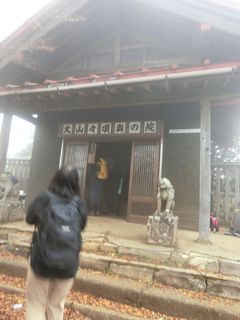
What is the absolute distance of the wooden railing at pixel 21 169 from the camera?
36.6 feet

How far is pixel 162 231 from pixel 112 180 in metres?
6.06

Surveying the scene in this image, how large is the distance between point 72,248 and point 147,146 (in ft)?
18.2

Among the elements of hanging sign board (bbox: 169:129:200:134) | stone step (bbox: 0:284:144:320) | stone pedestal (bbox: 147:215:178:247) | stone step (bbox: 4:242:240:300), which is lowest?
stone step (bbox: 0:284:144:320)

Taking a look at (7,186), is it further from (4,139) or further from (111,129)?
(111,129)

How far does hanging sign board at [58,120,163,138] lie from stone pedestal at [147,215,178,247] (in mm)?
3077

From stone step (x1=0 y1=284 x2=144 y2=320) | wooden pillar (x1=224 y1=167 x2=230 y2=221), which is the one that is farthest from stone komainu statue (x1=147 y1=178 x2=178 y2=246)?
wooden pillar (x1=224 y1=167 x2=230 y2=221)

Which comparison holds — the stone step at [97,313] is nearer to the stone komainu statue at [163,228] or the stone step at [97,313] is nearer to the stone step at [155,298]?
the stone step at [155,298]

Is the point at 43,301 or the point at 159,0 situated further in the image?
the point at 159,0

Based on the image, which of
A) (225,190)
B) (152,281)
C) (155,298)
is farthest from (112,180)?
(155,298)

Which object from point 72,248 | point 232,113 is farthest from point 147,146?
point 72,248

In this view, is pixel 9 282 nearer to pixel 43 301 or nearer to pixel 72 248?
pixel 43 301

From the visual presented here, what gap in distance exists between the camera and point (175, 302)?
367 centimetres

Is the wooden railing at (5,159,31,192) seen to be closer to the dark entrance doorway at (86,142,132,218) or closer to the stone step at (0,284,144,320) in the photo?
the dark entrance doorway at (86,142,132,218)

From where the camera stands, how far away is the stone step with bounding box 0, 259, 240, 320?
11.6 feet
